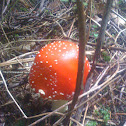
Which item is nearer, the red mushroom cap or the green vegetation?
the red mushroom cap

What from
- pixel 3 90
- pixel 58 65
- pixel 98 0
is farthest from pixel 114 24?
pixel 3 90

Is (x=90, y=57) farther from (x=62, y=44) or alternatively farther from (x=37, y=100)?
(x=37, y=100)

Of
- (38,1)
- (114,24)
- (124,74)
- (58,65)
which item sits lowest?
(124,74)

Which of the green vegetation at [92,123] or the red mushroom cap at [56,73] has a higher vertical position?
the red mushroom cap at [56,73]

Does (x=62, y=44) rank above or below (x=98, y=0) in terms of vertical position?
below

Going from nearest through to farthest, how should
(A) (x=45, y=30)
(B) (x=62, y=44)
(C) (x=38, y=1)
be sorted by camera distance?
1. (B) (x=62, y=44)
2. (A) (x=45, y=30)
3. (C) (x=38, y=1)

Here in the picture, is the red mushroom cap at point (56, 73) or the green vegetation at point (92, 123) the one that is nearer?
the red mushroom cap at point (56, 73)

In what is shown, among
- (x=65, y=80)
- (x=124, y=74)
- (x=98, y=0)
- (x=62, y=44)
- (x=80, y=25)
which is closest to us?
(x=80, y=25)

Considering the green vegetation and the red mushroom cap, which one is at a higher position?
the red mushroom cap
